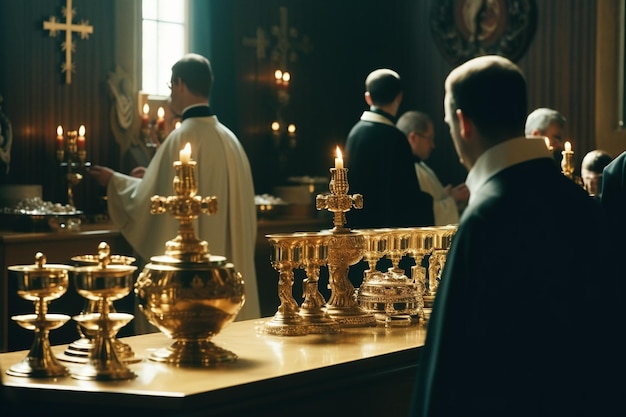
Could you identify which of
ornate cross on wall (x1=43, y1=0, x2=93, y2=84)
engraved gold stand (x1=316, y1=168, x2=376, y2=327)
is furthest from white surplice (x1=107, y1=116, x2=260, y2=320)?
engraved gold stand (x1=316, y1=168, x2=376, y2=327)

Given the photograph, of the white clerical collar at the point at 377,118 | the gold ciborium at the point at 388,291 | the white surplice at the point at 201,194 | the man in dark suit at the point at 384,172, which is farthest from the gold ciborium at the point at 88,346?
the white clerical collar at the point at 377,118

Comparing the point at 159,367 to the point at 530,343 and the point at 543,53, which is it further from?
the point at 543,53

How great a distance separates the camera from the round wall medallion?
10.7 m

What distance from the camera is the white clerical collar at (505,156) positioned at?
2.68 meters

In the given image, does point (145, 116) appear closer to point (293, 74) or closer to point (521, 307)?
point (293, 74)

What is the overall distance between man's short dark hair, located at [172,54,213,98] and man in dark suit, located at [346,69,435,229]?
113cm

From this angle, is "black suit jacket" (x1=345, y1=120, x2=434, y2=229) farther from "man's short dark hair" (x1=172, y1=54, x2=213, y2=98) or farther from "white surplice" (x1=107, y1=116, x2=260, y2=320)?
"man's short dark hair" (x1=172, y1=54, x2=213, y2=98)

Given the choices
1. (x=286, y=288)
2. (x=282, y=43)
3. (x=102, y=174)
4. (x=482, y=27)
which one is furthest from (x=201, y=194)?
(x=482, y=27)

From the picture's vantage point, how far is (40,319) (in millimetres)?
2795

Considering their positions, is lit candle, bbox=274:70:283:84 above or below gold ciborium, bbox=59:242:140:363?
above

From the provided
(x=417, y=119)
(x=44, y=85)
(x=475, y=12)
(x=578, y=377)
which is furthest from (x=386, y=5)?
(x=578, y=377)

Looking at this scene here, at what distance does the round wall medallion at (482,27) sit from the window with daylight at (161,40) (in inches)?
108

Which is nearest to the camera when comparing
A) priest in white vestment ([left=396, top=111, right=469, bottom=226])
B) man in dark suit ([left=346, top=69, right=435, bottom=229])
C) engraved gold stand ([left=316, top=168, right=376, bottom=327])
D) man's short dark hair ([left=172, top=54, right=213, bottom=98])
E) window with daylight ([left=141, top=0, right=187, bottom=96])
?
engraved gold stand ([left=316, top=168, right=376, bottom=327])

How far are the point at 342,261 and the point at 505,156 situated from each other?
112 centimetres
